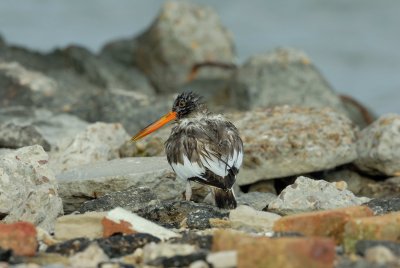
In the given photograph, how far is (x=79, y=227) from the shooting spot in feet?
21.4

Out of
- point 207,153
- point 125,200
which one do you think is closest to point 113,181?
point 125,200

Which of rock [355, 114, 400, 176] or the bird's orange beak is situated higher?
the bird's orange beak

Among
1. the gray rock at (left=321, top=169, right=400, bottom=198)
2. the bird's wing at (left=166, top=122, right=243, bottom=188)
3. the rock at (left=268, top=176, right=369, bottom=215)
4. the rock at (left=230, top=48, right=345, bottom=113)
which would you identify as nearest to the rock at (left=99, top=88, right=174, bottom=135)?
the rock at (left=230, top=48, right=345, bottom=113)

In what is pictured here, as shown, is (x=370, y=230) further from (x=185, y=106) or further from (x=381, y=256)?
(x=185, y=106)

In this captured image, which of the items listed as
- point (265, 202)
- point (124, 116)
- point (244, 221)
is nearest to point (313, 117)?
point (265, 202)

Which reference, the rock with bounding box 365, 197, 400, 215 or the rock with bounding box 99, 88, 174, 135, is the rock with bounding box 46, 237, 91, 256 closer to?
the rock with bounding box 365, 197, 400, 215

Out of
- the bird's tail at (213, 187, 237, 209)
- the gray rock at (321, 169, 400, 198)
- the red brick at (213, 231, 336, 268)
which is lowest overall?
the gray rock at (321, 169, 400, 198)

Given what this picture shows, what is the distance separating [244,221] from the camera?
6855 millimetres

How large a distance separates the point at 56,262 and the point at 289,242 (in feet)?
4.59

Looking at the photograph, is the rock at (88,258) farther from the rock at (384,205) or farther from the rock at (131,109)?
the rock at (131,109)

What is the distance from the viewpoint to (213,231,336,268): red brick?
16.7ft

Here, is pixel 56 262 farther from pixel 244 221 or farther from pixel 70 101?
pixel 70 101

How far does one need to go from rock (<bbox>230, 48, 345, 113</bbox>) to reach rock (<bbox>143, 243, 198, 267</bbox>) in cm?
749

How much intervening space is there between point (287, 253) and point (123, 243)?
133 cm
